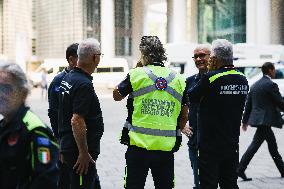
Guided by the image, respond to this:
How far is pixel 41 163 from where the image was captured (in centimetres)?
297

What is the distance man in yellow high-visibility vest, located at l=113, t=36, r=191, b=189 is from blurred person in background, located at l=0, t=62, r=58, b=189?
192 cm

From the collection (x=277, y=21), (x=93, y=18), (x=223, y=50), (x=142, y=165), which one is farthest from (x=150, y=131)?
(x=93, y=18)

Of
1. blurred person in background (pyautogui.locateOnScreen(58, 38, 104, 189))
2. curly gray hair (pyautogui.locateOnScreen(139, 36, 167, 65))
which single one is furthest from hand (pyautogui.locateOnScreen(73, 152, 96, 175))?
curly gray hair (pyautogui.locateOnScreen(139, 36, 167, 65))

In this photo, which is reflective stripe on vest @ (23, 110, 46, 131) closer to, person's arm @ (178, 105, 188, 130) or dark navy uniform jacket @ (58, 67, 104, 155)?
dark navy uniform jacket @ (58, 67, 104, 155)

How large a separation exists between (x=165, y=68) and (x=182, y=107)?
0.40m

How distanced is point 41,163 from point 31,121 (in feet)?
0.69

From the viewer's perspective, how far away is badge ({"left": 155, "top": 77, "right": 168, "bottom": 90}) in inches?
195

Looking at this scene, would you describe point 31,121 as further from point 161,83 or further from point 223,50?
point 223,50

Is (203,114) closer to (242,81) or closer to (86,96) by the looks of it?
(242,81)

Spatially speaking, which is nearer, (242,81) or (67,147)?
(67,147)

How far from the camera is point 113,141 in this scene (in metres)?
14.7

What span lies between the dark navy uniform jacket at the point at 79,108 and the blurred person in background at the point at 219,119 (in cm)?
90

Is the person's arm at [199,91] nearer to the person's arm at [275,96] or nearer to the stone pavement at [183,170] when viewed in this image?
the stone pavement at [183,170]

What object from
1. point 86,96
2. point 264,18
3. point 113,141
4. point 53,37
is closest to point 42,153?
point 86,96
